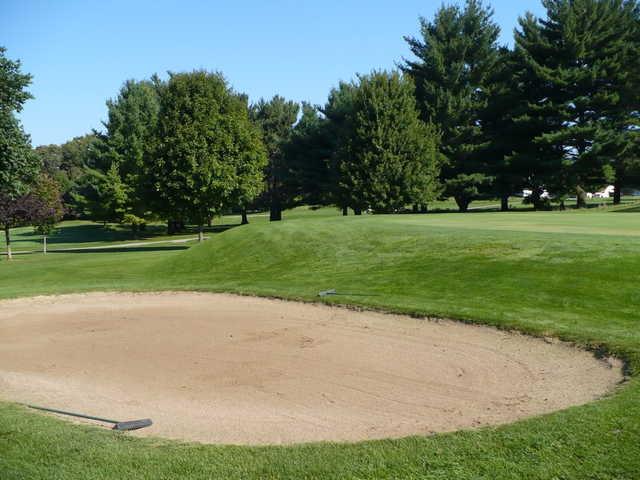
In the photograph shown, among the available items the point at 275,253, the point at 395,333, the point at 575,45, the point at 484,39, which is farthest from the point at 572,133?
the point at 395,333

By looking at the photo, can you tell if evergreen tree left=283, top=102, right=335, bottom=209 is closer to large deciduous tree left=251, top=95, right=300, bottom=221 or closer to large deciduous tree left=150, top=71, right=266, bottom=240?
large deciduous tree left=251, top=95, right=300, bottom=221

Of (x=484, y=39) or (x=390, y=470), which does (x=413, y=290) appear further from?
(x=484, y=39)

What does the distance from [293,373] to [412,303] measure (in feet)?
16.5

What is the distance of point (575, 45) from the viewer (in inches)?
1900

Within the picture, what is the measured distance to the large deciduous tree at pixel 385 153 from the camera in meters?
44.7

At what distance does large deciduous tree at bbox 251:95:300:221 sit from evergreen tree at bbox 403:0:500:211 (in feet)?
64.2

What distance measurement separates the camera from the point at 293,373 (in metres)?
9.31

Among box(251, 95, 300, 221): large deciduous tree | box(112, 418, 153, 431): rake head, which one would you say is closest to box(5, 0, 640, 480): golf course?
box(112, 418, 153, 431): rake head

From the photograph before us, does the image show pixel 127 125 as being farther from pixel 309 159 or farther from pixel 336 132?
pixel 336 132

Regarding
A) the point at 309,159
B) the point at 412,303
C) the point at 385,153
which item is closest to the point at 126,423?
the point at 412,303

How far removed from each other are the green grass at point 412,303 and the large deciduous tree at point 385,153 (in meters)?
19.9

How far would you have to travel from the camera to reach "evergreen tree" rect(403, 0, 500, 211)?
52.8m

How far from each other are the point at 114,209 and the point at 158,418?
57.3 m

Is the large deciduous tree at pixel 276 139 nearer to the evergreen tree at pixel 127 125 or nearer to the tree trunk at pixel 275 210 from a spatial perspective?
the tree trunk at pixel 275 210
